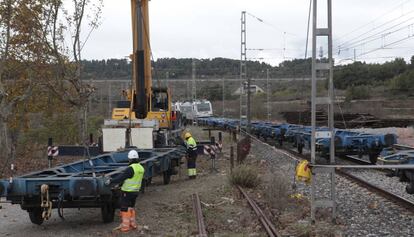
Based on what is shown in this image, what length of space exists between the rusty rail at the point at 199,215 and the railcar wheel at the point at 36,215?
9.93 ft

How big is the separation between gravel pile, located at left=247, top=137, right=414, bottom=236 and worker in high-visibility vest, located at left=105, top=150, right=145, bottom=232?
134 inches

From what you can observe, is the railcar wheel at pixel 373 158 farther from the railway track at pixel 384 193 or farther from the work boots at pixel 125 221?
the work boots at pixel 125 221

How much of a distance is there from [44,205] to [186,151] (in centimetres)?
834

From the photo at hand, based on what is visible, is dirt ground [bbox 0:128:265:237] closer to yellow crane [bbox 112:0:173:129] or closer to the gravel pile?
the gravel pile

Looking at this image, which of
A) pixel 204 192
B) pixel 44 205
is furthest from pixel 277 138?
pixel 44 205

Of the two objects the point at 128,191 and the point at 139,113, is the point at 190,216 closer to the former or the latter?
the point at 128,191

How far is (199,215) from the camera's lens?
34.2ft

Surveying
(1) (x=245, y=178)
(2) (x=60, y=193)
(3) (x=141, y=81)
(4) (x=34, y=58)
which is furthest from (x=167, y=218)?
(4) (x=34, y=58)

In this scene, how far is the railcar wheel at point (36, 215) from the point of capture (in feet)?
33.4

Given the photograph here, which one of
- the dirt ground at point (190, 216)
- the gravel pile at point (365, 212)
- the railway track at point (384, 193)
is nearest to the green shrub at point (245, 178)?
the dirt ground at point (190, 216)

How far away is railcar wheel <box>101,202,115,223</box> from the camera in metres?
10.2

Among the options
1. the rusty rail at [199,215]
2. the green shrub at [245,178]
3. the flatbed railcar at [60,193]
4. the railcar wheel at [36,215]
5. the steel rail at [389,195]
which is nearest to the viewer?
the rusty rail at [199,215]

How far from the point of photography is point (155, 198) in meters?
13.4

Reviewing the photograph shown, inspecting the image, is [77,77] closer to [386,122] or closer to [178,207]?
[178,207]
